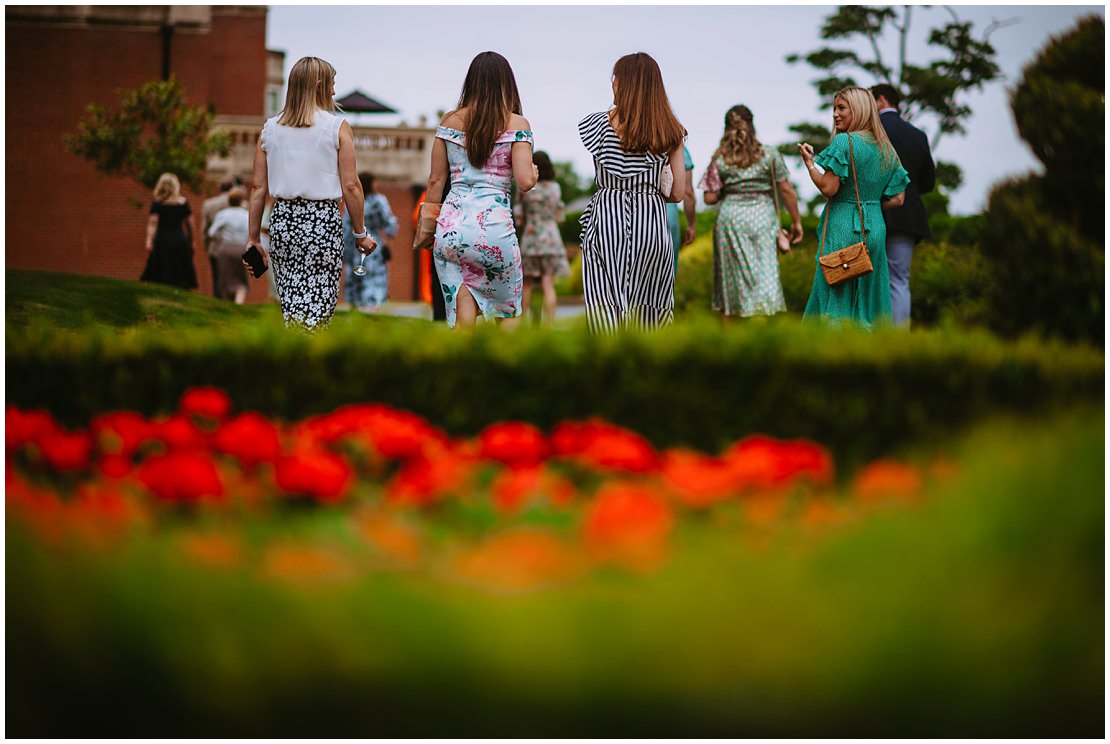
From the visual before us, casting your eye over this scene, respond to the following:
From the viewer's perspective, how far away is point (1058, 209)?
368 centimetres

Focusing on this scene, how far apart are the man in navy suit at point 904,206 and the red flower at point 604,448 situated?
18.9 feet

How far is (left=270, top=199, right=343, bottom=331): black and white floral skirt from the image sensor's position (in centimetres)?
641

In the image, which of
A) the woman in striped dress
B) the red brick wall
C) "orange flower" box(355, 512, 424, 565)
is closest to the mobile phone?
the woman in striped dress

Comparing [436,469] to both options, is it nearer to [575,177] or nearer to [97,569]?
[97,569]

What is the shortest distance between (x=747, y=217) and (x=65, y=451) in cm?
705

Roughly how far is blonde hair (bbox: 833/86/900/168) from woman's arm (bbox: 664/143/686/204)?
115 centimetres

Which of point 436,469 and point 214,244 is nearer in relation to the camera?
point 436,469

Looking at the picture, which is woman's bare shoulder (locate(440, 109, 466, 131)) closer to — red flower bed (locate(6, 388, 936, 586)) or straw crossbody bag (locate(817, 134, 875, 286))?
straw crossbody bag (locate(817, 134, 875, 286))

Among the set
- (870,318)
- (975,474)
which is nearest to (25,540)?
(975,474)

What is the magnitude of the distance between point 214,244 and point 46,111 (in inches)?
776

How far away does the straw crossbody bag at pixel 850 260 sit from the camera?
6.72 metres

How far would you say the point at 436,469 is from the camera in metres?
2.77

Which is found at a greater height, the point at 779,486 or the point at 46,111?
the point at 46,111

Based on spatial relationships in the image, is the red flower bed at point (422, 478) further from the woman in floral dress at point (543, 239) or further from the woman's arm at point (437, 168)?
the woman in floral dress at point (543, 239)
